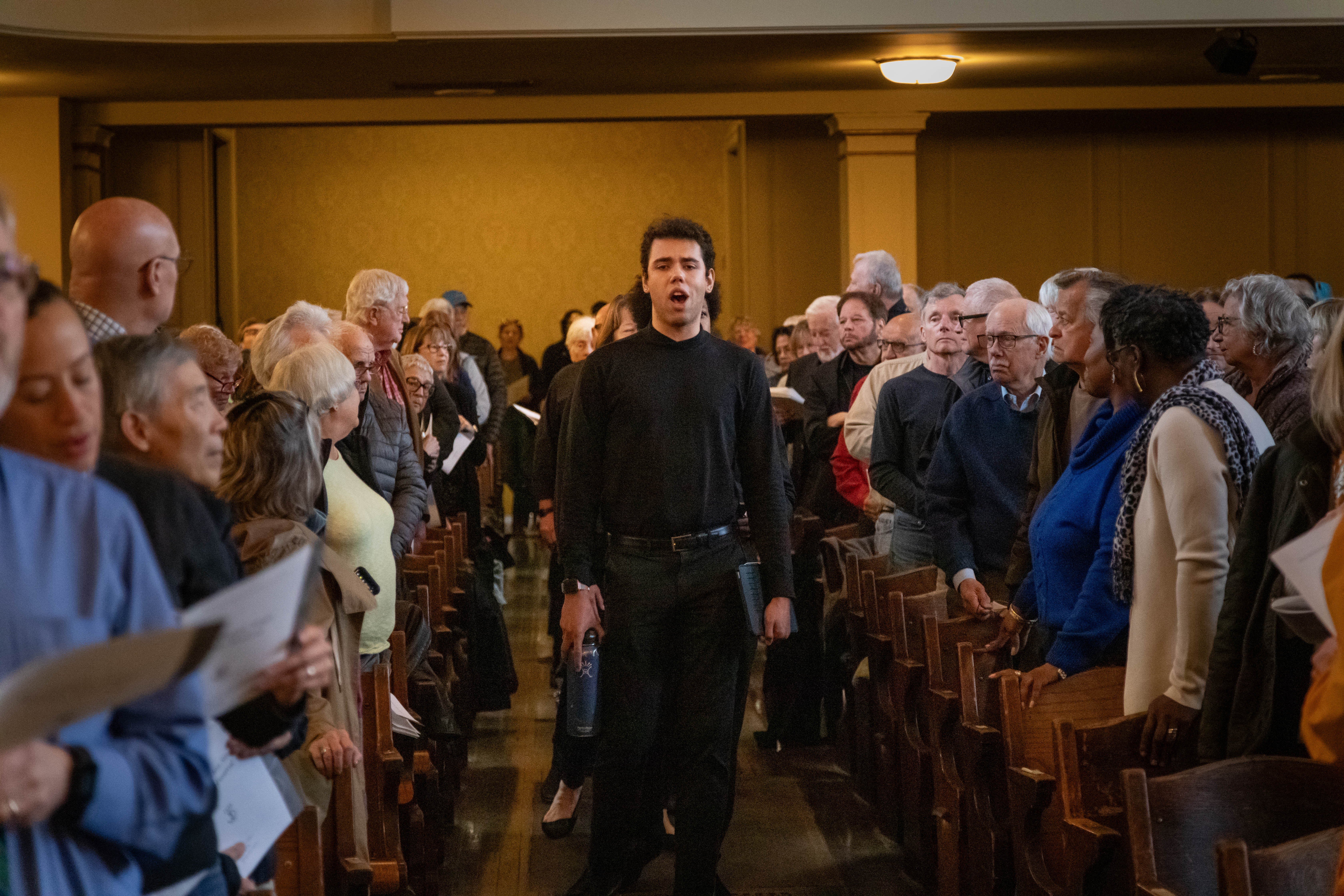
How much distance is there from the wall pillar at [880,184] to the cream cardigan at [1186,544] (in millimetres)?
8073

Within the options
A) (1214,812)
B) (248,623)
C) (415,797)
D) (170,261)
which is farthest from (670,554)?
(248,623)

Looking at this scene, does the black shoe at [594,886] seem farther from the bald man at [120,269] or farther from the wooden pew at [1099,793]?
the bald man at [120,269]

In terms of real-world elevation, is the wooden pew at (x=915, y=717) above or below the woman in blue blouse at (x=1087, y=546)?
below

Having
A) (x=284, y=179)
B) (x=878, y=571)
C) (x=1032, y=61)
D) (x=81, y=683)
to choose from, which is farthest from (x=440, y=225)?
(x=81, y=683)

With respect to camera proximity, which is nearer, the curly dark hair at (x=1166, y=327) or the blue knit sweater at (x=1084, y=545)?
the curly dark hair at (x=1166, y=327)

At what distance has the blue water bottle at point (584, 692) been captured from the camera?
11.6ft

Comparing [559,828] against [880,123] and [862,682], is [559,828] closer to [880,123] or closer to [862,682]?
[862,682]


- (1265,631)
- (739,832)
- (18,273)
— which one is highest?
(18,273)

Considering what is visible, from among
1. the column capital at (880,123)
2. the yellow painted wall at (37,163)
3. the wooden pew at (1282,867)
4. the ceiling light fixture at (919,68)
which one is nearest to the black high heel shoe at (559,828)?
the wooden pew at (1282,867)

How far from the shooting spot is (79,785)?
4.09ft

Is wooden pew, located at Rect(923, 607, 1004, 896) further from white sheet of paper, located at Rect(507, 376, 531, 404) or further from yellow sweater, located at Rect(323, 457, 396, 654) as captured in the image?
white sheet of paper, located at Rect(507, 376, 531, 404)

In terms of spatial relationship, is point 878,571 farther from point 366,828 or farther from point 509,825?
point 366,828

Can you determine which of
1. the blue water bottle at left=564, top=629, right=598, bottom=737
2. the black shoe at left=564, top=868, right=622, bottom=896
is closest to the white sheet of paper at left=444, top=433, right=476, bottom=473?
the blue water bottle at left=564, top=629, right=598, bottom=737

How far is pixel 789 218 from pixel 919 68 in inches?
110
